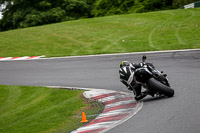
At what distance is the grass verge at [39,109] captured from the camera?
7.72 meters

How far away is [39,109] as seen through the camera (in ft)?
31.3

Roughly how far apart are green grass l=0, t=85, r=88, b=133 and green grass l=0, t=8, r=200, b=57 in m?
10.2

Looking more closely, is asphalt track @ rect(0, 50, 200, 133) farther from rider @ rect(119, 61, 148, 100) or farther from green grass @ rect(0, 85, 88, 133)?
green grass @ rect(0, 85, 88, 133)

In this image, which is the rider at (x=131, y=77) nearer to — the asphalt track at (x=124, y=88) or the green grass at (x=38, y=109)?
the asphalt track at (x=124, y=88)

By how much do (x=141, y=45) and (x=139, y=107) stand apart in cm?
1497

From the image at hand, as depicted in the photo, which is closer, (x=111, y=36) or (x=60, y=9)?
(x=111, y=36)

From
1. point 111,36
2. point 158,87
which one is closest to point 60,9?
point 111,36

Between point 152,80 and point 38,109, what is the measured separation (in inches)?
133

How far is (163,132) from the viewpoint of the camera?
5836 millimetres

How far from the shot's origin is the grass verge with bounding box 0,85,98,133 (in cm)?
772

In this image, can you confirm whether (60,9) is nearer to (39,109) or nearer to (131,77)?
(39,109)

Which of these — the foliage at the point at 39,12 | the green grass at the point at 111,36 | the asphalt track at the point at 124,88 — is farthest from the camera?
the foliage at the point at 39,12

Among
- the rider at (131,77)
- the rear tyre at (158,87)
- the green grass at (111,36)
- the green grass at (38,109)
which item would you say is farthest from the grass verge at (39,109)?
the green grass at (111,36)

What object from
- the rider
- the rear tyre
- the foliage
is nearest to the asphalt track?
the rear tyre
